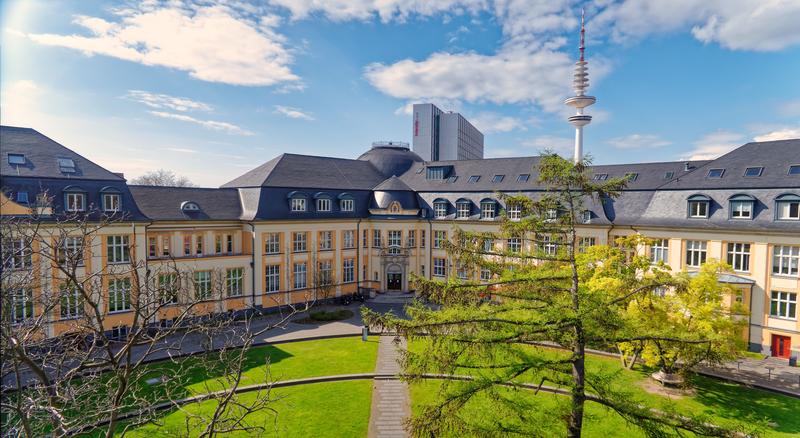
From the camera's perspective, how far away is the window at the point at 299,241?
129 ft

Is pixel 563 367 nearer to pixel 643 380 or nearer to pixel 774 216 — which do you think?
pixel 643 380

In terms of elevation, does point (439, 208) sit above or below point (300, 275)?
above

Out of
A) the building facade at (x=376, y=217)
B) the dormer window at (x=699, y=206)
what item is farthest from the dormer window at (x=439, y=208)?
the dormer window at (x=699, y=206)

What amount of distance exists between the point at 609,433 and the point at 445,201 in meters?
29.5

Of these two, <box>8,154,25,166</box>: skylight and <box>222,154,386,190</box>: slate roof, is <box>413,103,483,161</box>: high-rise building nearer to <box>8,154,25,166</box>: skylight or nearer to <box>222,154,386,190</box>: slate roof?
<box>222,154,386,190</box>: slate roof

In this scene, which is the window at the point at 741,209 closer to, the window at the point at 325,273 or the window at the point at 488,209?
the window at the point at 488,209

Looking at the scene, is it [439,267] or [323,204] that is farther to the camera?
[439,267]

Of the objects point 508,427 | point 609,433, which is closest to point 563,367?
point 508,427

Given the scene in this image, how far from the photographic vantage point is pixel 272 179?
39.5 metres

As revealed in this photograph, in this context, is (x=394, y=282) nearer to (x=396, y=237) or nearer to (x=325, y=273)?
(x=396, y=237)

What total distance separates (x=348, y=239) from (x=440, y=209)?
33.6 ft

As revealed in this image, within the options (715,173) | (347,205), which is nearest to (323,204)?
(347,205)

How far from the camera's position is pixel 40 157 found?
1113 inches

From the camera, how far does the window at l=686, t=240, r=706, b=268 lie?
3141 cm
